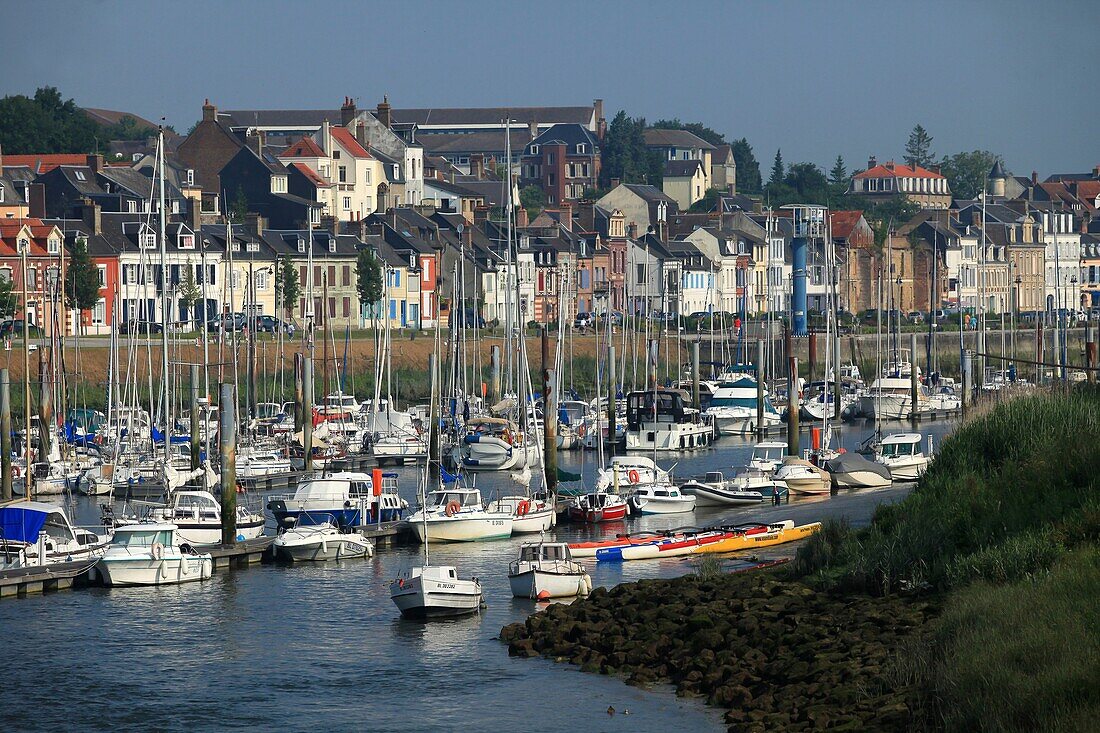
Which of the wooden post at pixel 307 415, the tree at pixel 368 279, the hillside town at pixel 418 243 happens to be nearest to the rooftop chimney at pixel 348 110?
the hillside town at pixel 418 243

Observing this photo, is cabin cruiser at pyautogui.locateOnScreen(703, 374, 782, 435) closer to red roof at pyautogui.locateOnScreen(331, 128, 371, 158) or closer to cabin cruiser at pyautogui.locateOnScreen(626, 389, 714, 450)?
cabin cruiser at pyautogui.locateOnScreen(626, 389, 714, 450)

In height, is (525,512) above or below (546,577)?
above

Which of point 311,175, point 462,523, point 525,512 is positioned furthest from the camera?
point 311,175

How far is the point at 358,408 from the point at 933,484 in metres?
50.0

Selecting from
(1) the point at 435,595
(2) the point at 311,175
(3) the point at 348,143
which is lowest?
(1) the point at 435,595

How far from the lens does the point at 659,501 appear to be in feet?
185

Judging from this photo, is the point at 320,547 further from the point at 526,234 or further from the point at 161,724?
the point at 526,234

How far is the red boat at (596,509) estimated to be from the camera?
178ft

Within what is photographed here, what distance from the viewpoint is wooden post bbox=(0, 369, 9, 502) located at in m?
52.6

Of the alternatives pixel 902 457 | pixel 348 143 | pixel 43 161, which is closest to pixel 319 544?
pixel 902 457

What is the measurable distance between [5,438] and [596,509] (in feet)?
60.7

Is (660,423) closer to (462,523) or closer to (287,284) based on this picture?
(462,523)

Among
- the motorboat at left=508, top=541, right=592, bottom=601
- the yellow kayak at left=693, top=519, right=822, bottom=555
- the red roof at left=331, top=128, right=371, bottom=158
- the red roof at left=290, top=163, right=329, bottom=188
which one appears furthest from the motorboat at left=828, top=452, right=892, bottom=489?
the red roof at left=331, top=128, right=371, bottom=158

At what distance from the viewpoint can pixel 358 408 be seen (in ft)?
279
